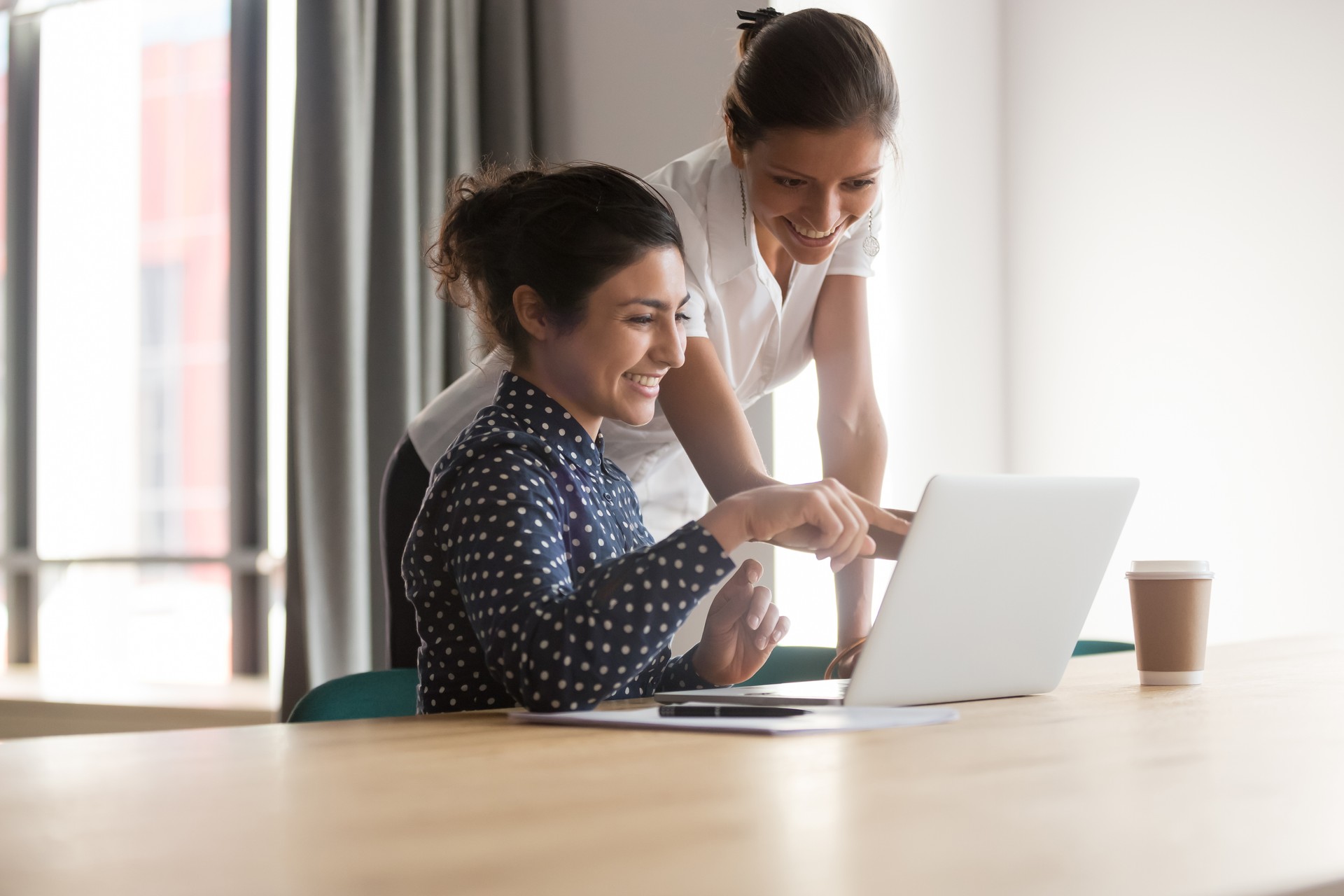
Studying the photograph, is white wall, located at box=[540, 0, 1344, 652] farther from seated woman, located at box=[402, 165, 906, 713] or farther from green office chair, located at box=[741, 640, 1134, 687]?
seated woman, located at box=[402, 165, 906, 713]

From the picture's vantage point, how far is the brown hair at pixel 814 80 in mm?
1387

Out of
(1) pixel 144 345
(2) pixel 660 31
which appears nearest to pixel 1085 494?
(2) pixel 660 31

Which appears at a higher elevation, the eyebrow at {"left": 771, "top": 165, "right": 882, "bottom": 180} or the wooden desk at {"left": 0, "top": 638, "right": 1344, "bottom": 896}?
the eyebrow at {"left": 771, "top": 165, "right": 882, "bottom": 180}

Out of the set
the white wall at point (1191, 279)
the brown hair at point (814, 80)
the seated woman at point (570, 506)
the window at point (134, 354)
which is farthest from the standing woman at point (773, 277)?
the window at point (134, 354)

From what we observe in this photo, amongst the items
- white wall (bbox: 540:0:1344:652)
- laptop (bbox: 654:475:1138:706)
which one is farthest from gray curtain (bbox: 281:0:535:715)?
laptop (bbox: 654:475:1138:706)

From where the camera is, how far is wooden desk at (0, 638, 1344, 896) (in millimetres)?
421

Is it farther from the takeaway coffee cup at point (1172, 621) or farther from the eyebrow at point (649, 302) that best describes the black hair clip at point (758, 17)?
the takeaway coffee cup at point (1172, 621)

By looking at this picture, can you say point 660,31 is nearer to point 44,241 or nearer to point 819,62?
point 819,62

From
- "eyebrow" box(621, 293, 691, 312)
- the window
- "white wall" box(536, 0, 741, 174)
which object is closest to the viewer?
"eyebrow" box(621, 293, 691, 312)

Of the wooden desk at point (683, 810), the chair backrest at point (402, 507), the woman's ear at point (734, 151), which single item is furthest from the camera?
the chair backrest at point (402, 507)

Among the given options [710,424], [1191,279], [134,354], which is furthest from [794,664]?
[134,354]

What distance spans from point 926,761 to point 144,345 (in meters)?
3.78

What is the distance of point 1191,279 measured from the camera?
305cm

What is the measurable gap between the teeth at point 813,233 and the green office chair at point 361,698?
660 mm
